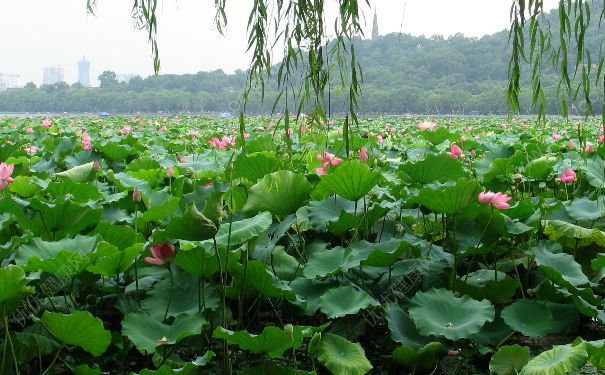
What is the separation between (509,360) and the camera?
1.10 metres

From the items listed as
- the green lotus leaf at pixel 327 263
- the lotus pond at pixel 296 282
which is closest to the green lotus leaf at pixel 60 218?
the lotus pond at pixel 296 282

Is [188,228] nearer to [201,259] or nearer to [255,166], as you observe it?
[201,259]

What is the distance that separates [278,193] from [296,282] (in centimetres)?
22

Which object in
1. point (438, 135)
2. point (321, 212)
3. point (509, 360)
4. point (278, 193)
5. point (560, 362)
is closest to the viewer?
point (560, 362)

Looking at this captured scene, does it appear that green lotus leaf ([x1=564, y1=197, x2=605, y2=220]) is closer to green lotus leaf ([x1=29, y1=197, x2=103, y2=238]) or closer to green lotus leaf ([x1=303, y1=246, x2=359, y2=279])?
green lotus leaf ([x1=303, y1=246, x2=359, y2=279])

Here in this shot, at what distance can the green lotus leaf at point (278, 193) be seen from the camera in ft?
4.72

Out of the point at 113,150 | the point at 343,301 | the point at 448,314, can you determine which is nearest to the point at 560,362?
the point at 448,314

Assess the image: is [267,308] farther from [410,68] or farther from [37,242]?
[410,68]

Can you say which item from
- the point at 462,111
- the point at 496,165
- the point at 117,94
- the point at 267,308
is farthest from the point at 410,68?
the point at 117,94

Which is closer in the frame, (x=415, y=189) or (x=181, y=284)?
(x=181, y=284)

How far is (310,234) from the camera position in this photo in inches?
69.1

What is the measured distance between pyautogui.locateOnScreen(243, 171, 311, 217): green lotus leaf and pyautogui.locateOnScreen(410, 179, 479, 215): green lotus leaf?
258mm

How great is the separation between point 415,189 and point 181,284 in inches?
32.5

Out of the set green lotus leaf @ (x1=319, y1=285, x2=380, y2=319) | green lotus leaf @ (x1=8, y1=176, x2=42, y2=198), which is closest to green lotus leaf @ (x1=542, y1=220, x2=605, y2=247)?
green lotus leaf @ (x1=319, y1=285, x2=380, y2=319)
